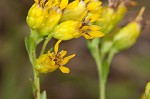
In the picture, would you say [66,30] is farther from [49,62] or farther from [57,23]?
[49,62]

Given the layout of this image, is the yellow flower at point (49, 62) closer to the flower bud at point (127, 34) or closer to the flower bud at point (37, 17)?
the flower bud at point (37, 17)

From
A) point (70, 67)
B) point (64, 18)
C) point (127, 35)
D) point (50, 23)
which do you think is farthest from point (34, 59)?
point (70, 67)

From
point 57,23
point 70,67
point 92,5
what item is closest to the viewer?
point 57,23

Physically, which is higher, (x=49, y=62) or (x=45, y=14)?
(x=45, y=14)

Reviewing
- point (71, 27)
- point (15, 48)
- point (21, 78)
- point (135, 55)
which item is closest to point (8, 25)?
point (15, 48)

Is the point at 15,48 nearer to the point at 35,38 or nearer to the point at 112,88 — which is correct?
the point at 112,88

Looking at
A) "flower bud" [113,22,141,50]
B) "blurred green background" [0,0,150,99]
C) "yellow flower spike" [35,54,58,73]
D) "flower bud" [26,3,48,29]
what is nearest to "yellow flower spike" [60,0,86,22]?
"flower bud" [26,3,48,29]

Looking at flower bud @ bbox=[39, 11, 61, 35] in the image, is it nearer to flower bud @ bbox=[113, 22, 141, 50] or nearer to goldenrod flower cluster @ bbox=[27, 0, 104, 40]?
goldenrod flower cluster @ bbox=[27, 0, 104, 40]
